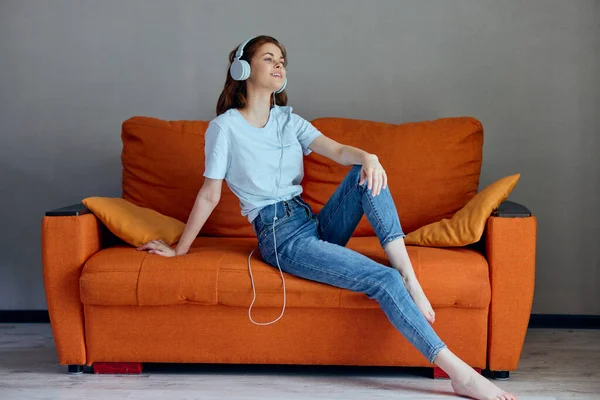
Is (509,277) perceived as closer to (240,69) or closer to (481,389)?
(481,389)

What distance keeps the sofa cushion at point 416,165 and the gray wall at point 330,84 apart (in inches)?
15.6

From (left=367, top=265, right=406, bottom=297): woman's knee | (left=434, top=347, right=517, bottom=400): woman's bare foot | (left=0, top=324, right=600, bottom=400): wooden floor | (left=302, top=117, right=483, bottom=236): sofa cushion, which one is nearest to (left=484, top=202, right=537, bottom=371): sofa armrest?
(left=0, top=324, right=600, bottom=400): wooden floor

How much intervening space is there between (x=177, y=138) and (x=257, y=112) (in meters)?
0.58

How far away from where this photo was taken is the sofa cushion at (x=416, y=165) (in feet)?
10.5

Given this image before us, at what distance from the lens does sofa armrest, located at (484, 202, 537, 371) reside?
8.78 feet

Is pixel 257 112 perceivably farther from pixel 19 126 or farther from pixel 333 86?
pixel 19 126

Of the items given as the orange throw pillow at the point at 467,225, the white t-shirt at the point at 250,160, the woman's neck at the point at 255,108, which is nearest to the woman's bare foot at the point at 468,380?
the orange throw pillow at the point at 467,225

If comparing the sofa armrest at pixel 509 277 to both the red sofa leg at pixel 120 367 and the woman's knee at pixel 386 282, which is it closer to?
the woman's knee at pixel 386 282

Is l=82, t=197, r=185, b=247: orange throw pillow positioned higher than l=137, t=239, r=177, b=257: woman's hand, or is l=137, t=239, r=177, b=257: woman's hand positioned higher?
l=82, t=197, r=185, b=247: orange throw pillow

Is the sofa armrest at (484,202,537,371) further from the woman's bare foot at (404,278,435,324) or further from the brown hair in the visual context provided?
the brown hair

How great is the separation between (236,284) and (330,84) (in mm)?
1394

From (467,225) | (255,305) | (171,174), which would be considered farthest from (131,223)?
(467,225)

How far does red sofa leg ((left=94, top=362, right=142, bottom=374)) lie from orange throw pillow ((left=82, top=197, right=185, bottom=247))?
1.45ft

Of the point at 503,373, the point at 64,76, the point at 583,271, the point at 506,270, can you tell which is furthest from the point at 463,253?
the point at 64,76
